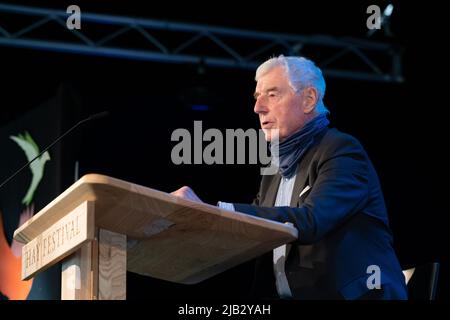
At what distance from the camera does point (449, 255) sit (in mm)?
6418

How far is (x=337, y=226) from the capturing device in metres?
2.74

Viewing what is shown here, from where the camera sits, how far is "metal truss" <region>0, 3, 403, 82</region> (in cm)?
555

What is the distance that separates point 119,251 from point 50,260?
0.60ft

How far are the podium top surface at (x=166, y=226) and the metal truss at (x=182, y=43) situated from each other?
330cm

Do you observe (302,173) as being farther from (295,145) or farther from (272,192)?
(272,192)

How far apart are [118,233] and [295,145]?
1.04 meters

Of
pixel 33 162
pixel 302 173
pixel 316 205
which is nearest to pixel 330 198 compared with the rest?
pixel 316 205

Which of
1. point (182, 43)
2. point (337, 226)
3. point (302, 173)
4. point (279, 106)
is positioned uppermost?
point (182, 43)

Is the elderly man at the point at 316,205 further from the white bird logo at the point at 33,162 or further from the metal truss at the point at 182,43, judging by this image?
the metal truss at the point at 182,43

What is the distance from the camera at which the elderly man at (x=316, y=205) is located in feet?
8.65

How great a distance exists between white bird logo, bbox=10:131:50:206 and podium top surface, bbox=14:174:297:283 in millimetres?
2561

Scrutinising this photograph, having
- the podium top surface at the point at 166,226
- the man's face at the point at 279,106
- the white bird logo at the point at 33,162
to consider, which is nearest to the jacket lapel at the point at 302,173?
the man's face at the point at 279,106
